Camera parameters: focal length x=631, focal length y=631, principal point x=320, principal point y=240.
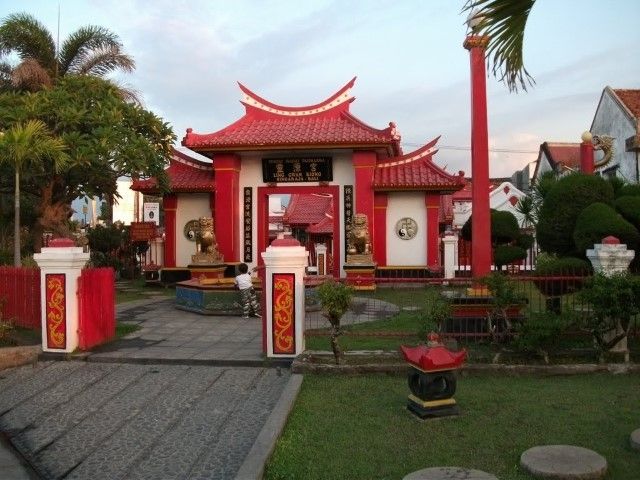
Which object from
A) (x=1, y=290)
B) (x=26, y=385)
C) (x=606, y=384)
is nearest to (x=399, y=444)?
(x=606, y=384)

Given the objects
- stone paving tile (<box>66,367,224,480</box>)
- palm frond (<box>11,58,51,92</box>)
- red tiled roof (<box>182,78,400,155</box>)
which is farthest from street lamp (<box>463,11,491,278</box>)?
palm frond (<box>11,58,51,92</box>)

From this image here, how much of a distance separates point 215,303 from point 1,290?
4.26m

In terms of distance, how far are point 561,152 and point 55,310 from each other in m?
32.3

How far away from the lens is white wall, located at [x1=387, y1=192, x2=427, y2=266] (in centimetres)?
1928

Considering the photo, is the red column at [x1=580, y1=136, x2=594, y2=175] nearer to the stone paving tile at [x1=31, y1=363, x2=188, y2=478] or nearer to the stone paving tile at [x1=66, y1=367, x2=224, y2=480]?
the stone paving tile at [x1=66, y1=367, x2=224, y2=480]

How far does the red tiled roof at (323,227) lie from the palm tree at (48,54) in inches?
499

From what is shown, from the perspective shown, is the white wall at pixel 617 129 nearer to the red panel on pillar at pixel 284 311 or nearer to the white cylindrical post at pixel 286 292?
the white cylindrical post at pixel 286 292

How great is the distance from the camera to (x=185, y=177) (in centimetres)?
2027

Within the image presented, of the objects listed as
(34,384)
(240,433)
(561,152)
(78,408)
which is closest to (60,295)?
(34,384)

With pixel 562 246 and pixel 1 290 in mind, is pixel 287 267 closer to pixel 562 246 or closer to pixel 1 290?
pixel 562 246

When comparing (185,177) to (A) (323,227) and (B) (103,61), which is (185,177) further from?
(A) (323,227)

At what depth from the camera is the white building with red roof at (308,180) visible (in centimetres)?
1858

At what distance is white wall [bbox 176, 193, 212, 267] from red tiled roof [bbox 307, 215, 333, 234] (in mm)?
10347

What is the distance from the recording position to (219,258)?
1778cm
